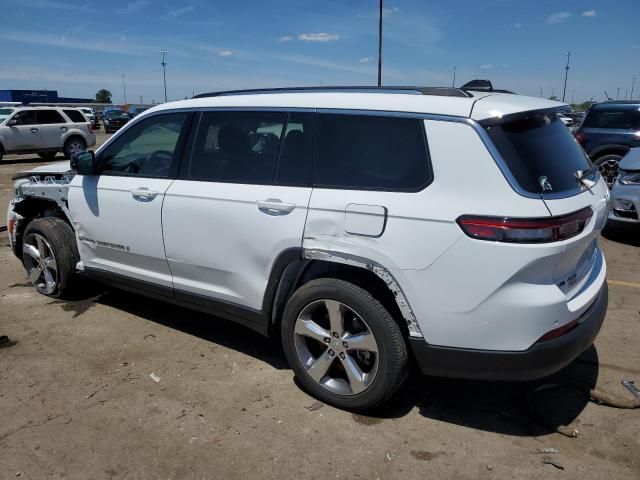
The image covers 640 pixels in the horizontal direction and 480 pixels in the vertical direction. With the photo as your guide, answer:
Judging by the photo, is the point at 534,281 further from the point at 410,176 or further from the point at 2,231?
the point at 2,231

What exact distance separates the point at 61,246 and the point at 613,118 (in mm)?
9787

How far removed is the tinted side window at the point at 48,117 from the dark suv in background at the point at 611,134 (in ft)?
54.4

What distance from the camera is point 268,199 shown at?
3.21 meters

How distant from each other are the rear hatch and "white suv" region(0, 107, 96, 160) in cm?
1754

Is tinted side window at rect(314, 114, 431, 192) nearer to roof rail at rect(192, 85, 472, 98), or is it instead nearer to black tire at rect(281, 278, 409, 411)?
roof rail at rect(192, 85, 472, 98)

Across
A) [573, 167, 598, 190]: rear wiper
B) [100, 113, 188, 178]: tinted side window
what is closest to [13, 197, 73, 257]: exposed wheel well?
[100, 113, 188, 178]: tinted side window

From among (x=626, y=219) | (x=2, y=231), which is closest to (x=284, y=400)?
(x=626, y=219)

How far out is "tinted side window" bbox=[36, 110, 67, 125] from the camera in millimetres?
18516

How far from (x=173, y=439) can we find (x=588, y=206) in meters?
2.52

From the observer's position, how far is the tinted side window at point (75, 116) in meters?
19.1

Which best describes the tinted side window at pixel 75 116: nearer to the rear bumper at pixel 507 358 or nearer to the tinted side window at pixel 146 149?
the tinted side window at pixel 146 149

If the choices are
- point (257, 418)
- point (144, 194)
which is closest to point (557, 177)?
point (257, 418)

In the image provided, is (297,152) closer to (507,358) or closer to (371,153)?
(371,153)

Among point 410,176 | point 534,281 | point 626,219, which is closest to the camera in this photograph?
point 534,281
